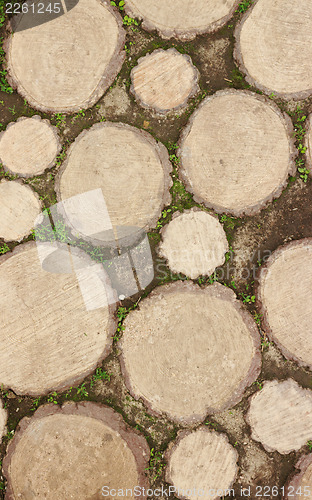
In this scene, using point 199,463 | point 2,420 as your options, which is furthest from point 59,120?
point 199,463

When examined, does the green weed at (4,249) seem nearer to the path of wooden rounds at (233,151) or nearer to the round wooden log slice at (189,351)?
the round wooden log slice at (189,351)

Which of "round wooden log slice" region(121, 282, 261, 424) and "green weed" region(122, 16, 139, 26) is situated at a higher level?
"green weed" region(122, 16, 139, 26)

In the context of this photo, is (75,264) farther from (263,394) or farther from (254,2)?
(254,2)

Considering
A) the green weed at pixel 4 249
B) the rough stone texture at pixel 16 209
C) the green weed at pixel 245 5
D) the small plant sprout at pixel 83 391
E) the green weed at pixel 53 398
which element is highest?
the green weed at pixel 245 5

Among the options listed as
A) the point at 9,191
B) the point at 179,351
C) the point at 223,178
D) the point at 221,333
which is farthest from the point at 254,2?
the point at 179,351

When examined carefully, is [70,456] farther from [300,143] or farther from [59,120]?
[300,143]

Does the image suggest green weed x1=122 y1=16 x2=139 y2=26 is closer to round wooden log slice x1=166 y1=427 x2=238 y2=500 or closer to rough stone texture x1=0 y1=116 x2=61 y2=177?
rough stone texture x1=0 y1=116 x2=61 y2=177

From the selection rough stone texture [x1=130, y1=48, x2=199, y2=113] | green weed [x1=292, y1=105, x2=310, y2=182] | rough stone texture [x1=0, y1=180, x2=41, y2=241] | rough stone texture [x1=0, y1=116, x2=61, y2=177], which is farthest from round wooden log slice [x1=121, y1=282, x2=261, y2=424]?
rough stone texture [x1=130, y1=48, x2=199, y2=113]

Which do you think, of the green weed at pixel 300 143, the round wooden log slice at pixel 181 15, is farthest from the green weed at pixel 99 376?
the round wooden log slice at pixel 181 15
